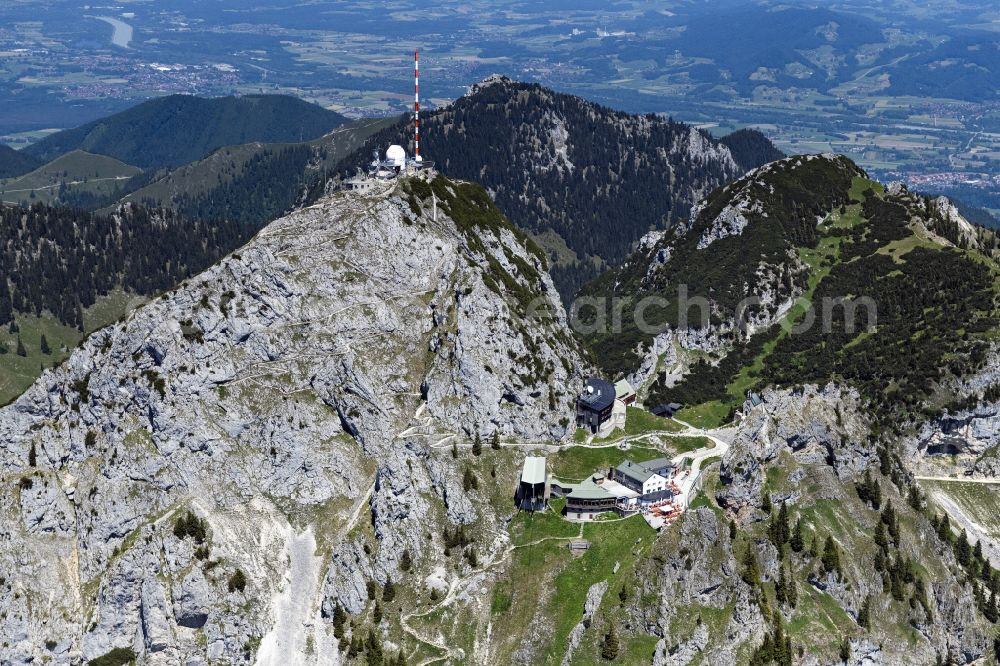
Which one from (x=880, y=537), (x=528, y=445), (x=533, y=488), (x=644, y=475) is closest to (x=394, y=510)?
(x=533, y=488)

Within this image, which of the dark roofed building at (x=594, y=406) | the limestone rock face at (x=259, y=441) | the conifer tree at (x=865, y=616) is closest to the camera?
the conifer tree at (x=865, y=616)

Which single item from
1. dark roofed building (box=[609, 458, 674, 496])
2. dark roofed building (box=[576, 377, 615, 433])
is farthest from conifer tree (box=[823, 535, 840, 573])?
dark roofed building (box=[576, 377, 615, 433])

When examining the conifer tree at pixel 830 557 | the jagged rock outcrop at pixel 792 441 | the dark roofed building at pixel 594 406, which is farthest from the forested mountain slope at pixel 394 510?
the dark roofed building at pixel 594 406

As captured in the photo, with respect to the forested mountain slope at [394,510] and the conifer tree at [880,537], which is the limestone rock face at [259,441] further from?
the conifer tree at [880,537]

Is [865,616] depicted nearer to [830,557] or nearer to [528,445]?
[830,557]

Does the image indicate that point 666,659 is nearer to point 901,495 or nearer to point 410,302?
point 901,495
